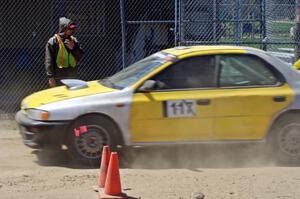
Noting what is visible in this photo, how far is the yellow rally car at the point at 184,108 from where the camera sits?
767cm

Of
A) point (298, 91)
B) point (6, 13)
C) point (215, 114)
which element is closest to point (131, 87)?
point (215, 114)

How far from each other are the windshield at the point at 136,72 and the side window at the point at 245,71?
0.72m

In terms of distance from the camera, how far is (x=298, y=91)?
791 cm

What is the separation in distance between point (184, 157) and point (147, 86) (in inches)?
47.9

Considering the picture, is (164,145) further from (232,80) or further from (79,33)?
(79,33)

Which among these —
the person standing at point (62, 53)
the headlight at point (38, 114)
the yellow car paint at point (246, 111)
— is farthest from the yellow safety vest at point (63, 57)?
the yellow car paint at point (246, 111)

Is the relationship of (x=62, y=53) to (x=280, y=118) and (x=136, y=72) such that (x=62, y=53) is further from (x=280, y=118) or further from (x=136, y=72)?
(x=280, y=118)

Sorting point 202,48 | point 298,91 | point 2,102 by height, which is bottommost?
point 2,102

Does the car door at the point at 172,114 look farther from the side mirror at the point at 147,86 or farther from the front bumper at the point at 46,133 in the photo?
the front bumper at the point at 46,133

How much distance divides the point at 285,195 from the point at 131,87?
2446 mm

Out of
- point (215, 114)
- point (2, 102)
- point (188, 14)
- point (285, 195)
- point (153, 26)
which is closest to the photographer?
point (285, 195)

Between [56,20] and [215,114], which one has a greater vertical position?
[56,20]

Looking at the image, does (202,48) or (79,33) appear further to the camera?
(79,33)

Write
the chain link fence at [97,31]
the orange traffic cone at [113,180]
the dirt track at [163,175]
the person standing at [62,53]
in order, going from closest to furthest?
the orange traffic cone at [113,180], the dirt track at [163,175], the person standing at [62,53], the chain link fence at [97,31]
